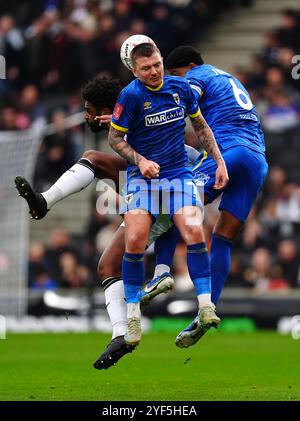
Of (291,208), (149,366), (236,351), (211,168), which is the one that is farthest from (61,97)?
(211,168)

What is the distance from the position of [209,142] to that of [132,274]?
1340 mm

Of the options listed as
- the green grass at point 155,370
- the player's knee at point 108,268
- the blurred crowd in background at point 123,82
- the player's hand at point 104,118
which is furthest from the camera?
the blurred crowd in background at point 123,82

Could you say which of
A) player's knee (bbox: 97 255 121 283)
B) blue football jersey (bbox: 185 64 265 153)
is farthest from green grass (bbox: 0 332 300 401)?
blue football jersey (bbox: 185 64 265 153)

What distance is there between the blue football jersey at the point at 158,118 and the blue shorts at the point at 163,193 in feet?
0.29

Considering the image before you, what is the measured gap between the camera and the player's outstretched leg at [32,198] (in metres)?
10.3

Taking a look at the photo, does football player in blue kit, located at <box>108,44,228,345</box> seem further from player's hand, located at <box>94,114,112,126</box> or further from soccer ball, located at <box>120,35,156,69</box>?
player's hand, located at <box>94,114,112,126</box>

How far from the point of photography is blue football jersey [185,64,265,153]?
36.9 feet

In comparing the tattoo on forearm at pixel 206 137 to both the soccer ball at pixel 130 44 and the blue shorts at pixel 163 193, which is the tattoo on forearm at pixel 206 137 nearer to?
the blue shorts at pixel 163 193

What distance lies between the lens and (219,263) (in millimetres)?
11258

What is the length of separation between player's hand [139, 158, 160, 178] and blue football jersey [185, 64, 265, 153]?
1.43 m

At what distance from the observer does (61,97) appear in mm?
23422

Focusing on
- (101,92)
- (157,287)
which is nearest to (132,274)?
(157,287)

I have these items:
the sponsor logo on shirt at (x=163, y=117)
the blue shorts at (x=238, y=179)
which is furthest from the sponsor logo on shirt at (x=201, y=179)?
the sponsor logo on shirt at (x=163, y=117)
